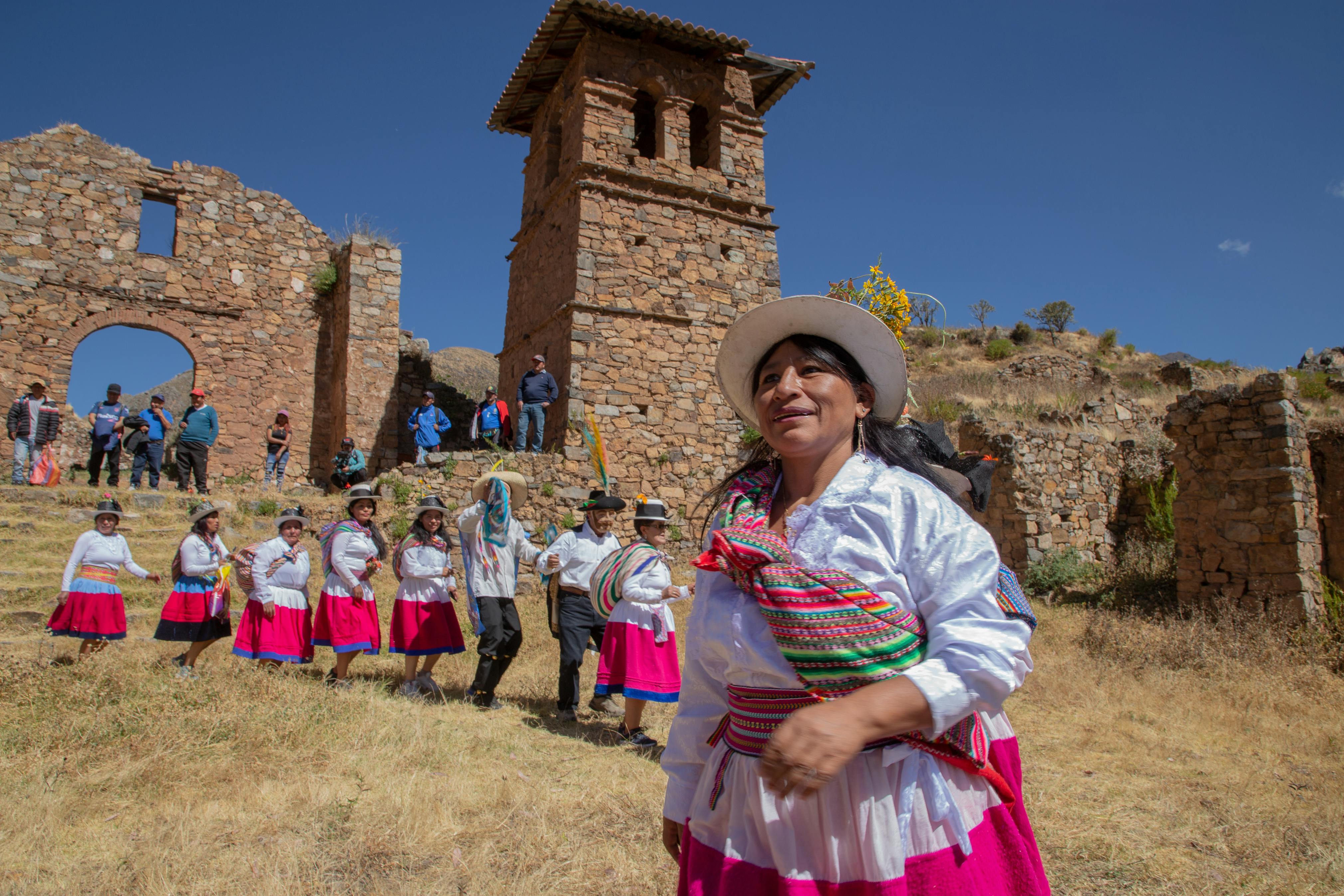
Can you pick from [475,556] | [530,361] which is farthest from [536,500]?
[475,556]

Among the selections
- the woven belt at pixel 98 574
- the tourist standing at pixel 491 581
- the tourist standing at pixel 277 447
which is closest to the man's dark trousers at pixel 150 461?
the tourist standing at pixel 277 447

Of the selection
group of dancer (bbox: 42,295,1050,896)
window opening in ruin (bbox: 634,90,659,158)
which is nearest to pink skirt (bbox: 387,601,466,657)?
group of dancer (bbox: 42,295,1050,896)

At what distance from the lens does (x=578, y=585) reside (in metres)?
6.57

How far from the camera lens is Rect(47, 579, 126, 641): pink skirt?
21.9ft

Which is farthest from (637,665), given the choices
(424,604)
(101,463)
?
(101,463)

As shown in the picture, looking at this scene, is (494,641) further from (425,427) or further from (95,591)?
(425,427)

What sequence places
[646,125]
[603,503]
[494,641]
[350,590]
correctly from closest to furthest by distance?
[494,641], [603,503], [350,590], [646,125]

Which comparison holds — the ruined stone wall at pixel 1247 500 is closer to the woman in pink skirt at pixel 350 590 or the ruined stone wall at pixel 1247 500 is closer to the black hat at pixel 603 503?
the black hat at pixel 603 503

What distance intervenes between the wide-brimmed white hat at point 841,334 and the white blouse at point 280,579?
19.7 feet

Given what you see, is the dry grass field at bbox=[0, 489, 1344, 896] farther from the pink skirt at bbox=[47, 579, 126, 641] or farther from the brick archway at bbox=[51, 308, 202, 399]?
the brick archway at bbox=[51, 308, 202, 399]

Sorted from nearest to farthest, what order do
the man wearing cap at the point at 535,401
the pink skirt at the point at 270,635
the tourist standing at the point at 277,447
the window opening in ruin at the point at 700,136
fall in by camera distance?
the pink skirt at the point at 270,635, the man wearing cap at the point at 535,401, the tourist standing at the point at 277,447, the window opening in ruin at the point at 700,136

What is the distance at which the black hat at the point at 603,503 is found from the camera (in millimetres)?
6480

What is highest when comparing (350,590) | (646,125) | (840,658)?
(646,125)

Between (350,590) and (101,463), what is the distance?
880 centimetres
